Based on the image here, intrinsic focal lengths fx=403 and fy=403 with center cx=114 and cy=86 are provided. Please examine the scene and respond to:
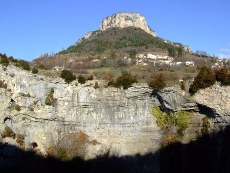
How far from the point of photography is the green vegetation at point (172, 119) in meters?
33.9

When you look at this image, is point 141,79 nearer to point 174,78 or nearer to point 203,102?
point 174,78

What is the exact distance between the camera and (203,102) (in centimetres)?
3247

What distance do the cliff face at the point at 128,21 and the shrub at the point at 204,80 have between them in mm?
43069

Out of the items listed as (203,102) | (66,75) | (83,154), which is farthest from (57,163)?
(203,102)

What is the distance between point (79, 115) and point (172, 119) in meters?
8.21

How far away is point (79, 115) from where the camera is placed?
3591 cm

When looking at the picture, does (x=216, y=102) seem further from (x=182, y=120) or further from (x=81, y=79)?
(x=81, y=79)

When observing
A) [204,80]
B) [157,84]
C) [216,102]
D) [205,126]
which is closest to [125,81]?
[157,84]

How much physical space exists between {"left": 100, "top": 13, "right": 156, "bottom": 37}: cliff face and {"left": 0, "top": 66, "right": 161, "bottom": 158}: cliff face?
40414mm

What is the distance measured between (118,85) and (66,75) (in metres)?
4.75

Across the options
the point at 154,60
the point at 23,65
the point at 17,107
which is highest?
the point at 154,60

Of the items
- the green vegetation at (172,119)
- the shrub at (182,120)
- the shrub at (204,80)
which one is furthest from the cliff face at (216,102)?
the green vegetation at (172,119)

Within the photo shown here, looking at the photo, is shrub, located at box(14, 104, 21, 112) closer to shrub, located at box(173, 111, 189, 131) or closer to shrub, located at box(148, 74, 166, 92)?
shrub, located at box(148, 74, 166, 92)

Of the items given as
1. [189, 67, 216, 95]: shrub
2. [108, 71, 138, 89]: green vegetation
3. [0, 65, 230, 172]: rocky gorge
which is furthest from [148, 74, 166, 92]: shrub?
[189, 67, 216, 95]: shrub
